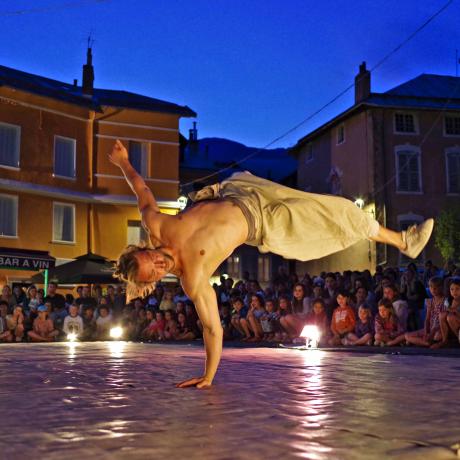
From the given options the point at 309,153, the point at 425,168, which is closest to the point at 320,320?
the point at 425,168

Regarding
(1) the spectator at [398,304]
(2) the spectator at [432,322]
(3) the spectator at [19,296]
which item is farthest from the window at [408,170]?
(2) the spectator at [432,322]

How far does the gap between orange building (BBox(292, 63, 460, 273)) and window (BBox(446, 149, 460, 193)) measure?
4 cm

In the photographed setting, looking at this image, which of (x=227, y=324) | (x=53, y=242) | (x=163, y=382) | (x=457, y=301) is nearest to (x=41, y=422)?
(x=163, y=382)

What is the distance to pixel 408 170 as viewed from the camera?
25.2 m

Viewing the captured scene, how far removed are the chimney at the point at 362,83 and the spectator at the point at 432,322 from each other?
17.6 metres

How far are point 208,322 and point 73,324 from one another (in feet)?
32.8

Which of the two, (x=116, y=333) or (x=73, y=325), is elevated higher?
(x=73, y=325)

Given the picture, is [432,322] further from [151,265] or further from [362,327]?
[151,265]

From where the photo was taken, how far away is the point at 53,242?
894 inches

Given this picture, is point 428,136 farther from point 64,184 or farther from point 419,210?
point 64,184

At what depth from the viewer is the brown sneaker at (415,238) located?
5.38 m

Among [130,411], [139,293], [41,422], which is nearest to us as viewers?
[41,422]

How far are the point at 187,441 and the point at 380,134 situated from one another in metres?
23.5

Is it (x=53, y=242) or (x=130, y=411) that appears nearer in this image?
(x=130, y=411)
